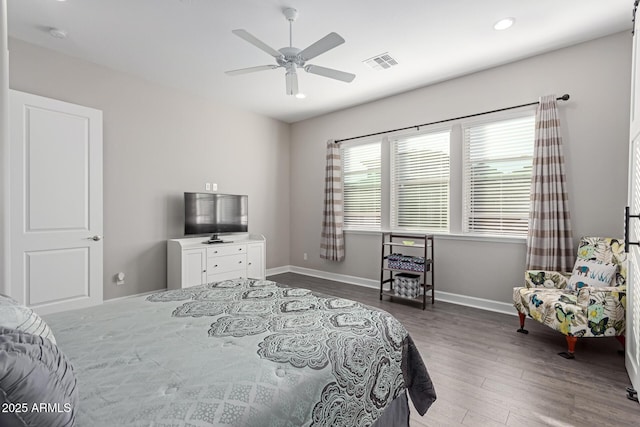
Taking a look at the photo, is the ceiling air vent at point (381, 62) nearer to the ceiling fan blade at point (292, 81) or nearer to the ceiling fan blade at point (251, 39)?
the ceiling fan blade at point (292, 81)

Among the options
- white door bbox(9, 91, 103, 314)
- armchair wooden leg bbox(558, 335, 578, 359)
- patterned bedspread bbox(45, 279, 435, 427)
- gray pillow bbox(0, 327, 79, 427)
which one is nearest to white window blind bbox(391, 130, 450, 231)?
armchair wooden leg bbox(558, 335, 578, 359)

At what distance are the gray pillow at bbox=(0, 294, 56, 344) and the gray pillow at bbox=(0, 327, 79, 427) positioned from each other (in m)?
0.14

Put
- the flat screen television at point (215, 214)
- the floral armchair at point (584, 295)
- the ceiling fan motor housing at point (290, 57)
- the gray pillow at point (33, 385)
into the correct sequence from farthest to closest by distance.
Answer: the flat screen television at point (215, 214) → the ceiling fan motor housing at point (290, 57) → the floral armchair at point (584, 295) → the gray pillow at point (33, 385)

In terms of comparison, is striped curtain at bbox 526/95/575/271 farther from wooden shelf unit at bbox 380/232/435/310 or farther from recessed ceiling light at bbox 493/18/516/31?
wooden shelf unit at bbox 380/232/435/310

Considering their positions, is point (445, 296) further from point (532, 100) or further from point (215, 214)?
point (215, 214)

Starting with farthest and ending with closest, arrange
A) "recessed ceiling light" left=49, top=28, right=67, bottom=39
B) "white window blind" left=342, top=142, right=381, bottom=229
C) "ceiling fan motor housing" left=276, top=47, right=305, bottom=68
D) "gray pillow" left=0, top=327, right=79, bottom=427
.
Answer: "white window blind" left=342, top=142, right=381, bottom=229 < "recessed ceiling light" left=49, top=28, right=67, bottom=39 < "ceiling fan motor housing" left=276, top=47, right=305, bottom=68 < "gray pillow" left=0, top=327, right=79, bottom=427

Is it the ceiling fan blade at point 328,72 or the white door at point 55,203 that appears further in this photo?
the white door at point 55,203

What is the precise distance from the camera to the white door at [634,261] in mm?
1933

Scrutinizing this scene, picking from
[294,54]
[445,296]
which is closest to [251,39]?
[294,54]

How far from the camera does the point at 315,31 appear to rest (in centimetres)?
292

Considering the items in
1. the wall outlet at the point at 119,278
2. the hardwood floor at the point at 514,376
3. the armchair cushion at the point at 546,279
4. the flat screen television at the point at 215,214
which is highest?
the flat screen television at the point at 215,214

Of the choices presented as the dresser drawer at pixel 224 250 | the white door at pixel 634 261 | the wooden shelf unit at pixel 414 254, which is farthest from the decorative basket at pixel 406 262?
the dresser drawer at pixel 224 250

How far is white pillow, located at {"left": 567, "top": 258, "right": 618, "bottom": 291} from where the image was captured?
8.59 ft

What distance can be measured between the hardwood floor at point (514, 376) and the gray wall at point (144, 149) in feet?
11.0
